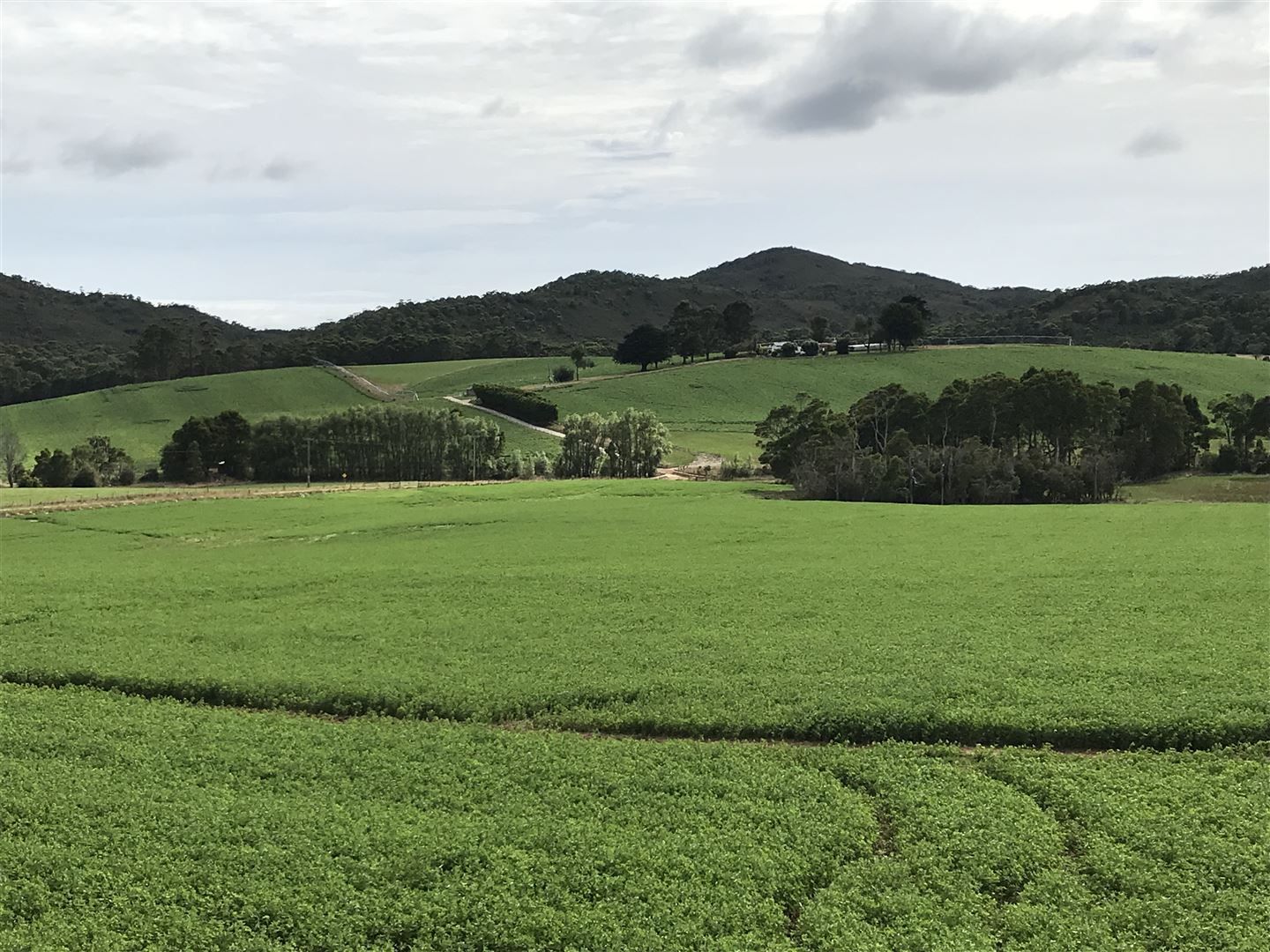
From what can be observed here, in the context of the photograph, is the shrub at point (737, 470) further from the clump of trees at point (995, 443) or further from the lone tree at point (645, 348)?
the lone tree at point (645, 348)

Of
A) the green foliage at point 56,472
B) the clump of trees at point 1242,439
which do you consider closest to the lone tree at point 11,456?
the green foliage at point 56,472

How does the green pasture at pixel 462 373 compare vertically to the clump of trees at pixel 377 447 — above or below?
above

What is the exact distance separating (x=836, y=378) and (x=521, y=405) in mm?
56715

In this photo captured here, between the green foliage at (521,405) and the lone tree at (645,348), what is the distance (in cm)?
3555

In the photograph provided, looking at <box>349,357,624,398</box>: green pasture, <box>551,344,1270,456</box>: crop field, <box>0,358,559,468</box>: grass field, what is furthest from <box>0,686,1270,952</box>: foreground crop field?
<box>349,357,624,398</box>: green pasture

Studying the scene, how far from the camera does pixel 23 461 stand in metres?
118

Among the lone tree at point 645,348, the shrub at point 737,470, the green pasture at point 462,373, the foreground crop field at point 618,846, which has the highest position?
the lone tree at point 645,348

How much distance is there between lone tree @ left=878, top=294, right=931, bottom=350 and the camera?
576ft

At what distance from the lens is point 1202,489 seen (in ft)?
258

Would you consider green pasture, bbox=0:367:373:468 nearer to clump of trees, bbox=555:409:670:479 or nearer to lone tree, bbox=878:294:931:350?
clump of trees, bbox=555:409:670:479

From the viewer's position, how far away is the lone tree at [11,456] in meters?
108

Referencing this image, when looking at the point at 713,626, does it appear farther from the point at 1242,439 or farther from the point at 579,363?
the point at 579,363

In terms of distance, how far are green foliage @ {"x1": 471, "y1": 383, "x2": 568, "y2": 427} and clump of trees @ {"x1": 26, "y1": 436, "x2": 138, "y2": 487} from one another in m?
51.4

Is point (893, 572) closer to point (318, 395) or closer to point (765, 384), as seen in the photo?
point (765, 384)
